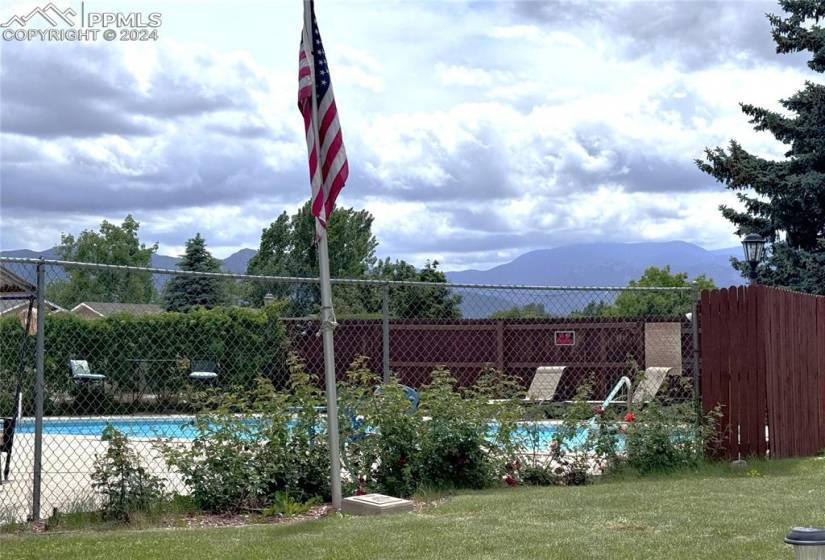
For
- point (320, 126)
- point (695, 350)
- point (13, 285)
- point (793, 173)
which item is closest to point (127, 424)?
point (13, 285)

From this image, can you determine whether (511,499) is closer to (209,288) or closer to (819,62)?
(209,288)

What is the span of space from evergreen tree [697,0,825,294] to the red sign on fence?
6231 millimetres

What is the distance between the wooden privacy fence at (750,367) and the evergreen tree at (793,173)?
42.1ft

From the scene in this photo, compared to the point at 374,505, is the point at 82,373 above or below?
above

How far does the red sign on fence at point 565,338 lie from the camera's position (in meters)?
20.5

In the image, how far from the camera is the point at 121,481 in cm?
755

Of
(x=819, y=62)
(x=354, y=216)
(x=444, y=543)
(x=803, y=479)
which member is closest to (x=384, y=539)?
(x=444, y=543)

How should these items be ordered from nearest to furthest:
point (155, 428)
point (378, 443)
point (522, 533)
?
point (522, 533), point (378, 443), point (155, 428)

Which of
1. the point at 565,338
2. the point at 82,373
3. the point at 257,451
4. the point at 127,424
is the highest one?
the point at 565,338

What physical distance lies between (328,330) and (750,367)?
17.0 feet

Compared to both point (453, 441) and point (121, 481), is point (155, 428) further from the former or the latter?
point (453, 441)

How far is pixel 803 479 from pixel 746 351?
5.78 feet

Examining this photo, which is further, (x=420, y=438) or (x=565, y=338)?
(x=565, y=338)

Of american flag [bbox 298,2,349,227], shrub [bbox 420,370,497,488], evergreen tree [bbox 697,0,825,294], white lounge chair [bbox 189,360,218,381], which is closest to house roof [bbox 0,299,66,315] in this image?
white lounge chair [bbox 189,360,218,381]
